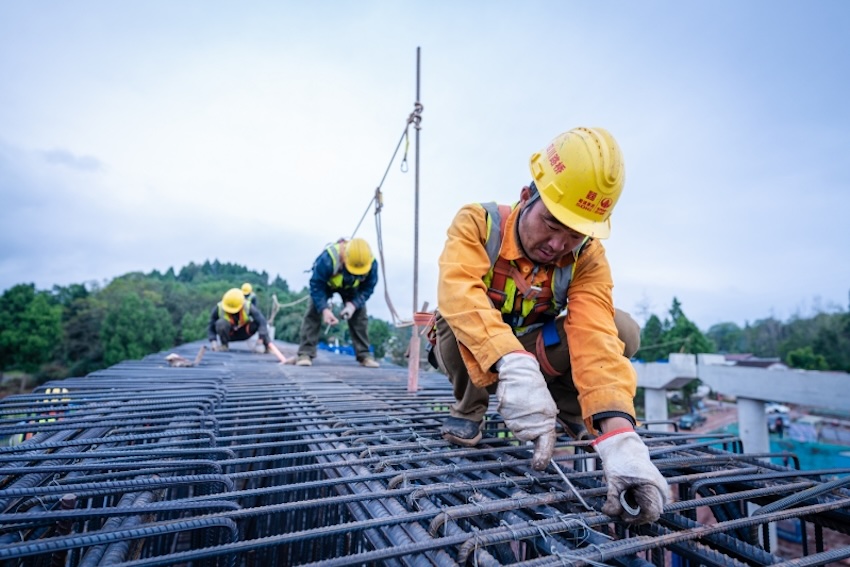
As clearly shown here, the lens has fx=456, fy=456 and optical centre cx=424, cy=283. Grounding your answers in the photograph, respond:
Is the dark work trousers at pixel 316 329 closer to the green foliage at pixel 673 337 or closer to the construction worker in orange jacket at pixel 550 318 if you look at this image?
the construction worker in orange jacket at pixel 550 318

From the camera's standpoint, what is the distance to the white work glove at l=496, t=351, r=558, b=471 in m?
1.48

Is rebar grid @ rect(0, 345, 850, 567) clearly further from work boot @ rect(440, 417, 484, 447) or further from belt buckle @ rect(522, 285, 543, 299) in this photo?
belt buckle @ rect(522, 285, 543, 299)

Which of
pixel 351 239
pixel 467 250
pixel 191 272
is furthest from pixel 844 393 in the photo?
pixel 191 272

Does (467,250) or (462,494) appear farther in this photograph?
(467,250)

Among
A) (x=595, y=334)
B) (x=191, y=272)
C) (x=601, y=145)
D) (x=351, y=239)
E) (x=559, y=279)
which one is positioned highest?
(x=191, y=272)

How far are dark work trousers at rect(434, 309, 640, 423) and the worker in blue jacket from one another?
10.1 ft

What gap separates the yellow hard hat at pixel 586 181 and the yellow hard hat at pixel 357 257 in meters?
3.65

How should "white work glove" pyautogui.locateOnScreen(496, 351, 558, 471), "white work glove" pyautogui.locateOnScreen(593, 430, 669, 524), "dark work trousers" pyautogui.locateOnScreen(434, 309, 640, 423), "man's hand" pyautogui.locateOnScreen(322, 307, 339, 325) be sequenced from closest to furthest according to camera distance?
"white work glove" pyautogui.locateOnScreen(593, 430, 669, 524) → "white work glove" pyautogui.locateOnScreen(496, 351, 558, 471) → "dark work trousers" pyautogui.locateOnScreen(434, 309, 640, 423) → "man's hand" pyautogui.locateOnScreen(322, 307, 339, 325)

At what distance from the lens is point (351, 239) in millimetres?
5266

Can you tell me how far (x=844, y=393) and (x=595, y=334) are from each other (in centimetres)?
765

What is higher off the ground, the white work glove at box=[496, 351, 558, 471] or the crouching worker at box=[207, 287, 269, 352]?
the crouching worker at box=[207, 287, 269, 352]

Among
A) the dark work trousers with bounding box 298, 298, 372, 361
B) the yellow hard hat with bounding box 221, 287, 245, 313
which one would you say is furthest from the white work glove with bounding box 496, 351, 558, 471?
the yellow hard hat with bounding box 221, 287, 245, 313

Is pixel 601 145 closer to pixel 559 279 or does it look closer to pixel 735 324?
pixel 559 279

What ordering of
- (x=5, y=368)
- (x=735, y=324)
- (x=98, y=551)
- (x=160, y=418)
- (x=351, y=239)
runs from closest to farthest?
(x=98, y=551) < (x=160, y=418) < (x=351, y=239) < (x=5, y=368) < (x=735, y=324)
